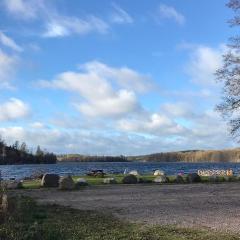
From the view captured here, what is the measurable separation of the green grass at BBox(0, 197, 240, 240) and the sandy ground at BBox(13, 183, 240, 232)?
3.91ft

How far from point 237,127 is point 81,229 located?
10352mm

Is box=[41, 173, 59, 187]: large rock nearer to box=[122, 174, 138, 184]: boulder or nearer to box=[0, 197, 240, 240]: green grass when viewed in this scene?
box=[122, 174, 138, 184]: boulder

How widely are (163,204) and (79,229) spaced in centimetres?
807

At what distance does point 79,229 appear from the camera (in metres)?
14.7

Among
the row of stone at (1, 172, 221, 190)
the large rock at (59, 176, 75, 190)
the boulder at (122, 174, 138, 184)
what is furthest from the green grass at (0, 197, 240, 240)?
the boulder at (122, 174, 138, 184)

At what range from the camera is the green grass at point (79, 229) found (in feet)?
42.6

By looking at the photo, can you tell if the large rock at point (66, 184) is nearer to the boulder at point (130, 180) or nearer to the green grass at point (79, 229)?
the boulder at point (130, 180)

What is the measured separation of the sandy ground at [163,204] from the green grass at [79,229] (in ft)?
3.91

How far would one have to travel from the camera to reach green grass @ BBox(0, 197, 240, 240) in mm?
12984

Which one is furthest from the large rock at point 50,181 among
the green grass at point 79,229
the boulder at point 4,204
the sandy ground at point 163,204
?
the boulder at point 4,204

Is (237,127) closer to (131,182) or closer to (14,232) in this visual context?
(14,232)

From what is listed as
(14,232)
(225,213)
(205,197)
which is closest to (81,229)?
(14,232)

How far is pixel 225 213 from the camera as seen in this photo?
62.4ft

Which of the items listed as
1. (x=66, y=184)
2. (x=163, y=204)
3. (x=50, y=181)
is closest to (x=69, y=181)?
(x=66, y=184)
